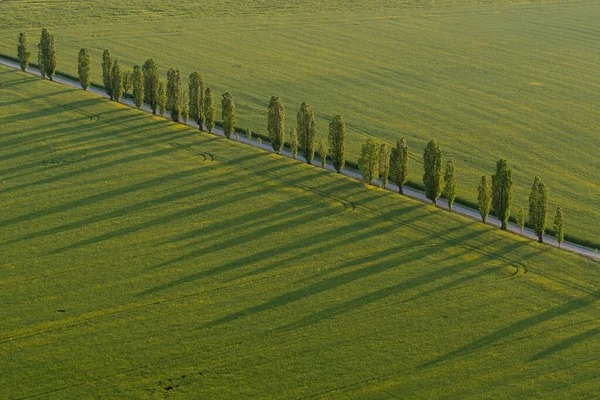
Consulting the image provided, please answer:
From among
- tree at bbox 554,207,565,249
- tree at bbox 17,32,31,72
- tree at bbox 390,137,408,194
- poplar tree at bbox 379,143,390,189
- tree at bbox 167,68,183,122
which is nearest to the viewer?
tree at bbox 554,207,565,249

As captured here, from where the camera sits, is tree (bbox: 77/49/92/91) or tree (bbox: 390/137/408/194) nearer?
tree (bbox: 390/137/408/194)

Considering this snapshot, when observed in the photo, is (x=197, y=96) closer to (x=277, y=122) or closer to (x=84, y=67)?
(x=277, y=122)

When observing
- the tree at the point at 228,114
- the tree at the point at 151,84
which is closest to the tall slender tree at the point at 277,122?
the tree at the point at 228,114

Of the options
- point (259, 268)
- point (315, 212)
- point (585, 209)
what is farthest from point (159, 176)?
point (585, 209)

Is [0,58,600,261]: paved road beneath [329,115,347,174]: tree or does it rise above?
beneath

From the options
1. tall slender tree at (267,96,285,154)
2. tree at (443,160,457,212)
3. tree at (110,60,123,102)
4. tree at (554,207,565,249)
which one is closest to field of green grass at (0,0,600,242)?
tree at (554,207,565,249)

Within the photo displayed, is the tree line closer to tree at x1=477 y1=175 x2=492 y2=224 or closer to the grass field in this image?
tree at x1=477 y1=175 x2=492 y2=224

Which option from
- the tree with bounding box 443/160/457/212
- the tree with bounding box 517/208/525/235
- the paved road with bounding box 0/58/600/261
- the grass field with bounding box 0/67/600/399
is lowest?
the grass field with bounding box 0/67/600/399

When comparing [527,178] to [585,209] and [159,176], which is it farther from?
[159,176]
